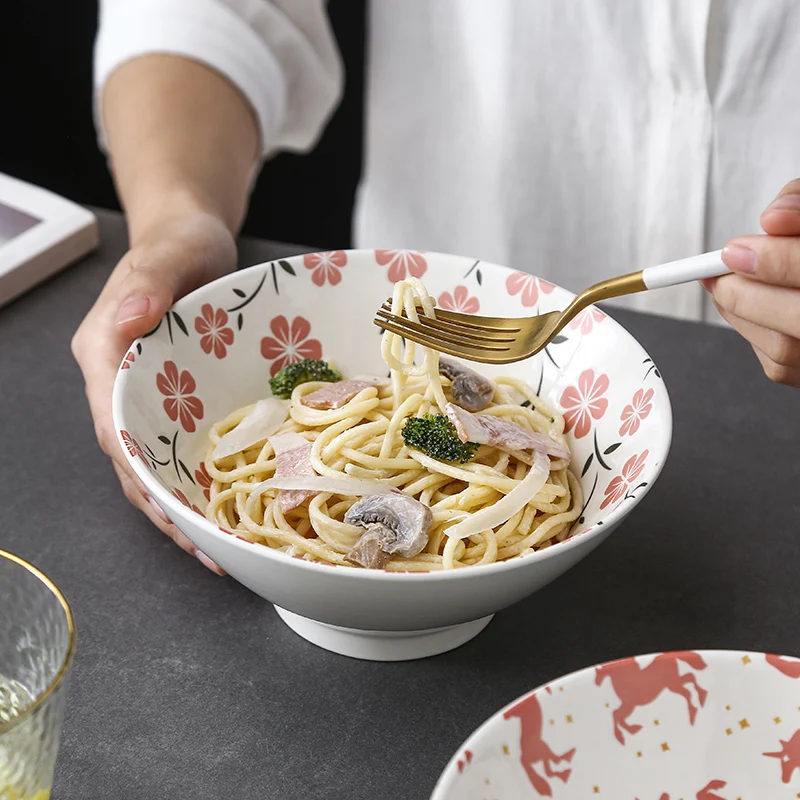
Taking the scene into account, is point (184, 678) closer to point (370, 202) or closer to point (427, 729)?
point (427, 729)

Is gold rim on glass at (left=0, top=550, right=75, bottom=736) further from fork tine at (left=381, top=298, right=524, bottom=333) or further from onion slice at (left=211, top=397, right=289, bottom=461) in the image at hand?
fork tine at (left=381, top=298, right=524, bottom=333)

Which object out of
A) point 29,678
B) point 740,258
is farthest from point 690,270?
point 29,678

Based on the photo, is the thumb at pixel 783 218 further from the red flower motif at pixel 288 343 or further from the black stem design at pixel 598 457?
the red flower motif at pixel 288 343

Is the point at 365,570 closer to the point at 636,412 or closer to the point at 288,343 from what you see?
the point at 636,412

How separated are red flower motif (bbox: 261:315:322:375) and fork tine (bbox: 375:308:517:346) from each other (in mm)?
305

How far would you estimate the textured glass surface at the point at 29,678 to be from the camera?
0.89 metres

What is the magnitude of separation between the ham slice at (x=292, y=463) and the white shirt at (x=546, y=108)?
1.21 m

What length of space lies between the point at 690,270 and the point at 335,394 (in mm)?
662

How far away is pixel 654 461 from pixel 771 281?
0.95ft

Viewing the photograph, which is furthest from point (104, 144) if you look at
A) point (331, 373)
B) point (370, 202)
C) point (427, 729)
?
point (427, 729)

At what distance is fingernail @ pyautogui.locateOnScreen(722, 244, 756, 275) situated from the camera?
1.24 metres

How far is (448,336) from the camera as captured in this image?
5.09ft

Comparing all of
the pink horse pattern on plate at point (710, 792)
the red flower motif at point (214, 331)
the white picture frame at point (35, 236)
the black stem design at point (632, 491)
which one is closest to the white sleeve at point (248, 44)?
the white picture frame at point (35, 236)

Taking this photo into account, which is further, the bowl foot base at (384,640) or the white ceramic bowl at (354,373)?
the bowl foot base at (384,640)
